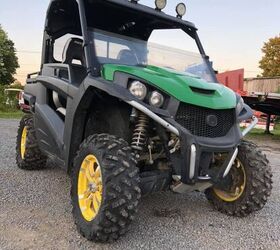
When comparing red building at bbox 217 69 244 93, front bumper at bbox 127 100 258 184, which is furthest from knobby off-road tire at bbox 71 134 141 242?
red building at bbox 217 69 244 93

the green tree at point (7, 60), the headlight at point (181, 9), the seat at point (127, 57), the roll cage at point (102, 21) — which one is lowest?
the green tree at point (7, 60)

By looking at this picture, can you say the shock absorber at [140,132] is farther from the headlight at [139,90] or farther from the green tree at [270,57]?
the green tree at [270,57]

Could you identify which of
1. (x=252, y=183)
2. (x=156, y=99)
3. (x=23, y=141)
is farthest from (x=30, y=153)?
(x=252, y=183)

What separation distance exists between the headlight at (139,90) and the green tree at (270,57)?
38786 mm

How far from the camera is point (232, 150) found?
3.75 meters

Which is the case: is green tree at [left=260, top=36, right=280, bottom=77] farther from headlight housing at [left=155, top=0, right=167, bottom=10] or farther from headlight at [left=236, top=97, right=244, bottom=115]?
headlight at [left=236, top=97, right=244, bottom=115]

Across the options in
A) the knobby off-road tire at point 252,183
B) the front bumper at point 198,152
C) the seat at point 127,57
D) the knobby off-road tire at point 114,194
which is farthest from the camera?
the seat at point 127,57

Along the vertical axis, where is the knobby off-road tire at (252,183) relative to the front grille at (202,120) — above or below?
below

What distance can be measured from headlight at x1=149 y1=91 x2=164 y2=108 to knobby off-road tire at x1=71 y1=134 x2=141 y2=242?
432mm

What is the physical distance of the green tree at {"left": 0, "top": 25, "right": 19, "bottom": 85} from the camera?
49287 mm

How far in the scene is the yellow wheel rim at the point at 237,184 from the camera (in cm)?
423

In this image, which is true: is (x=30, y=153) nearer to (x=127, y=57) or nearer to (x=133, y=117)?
(x=127, y=57)

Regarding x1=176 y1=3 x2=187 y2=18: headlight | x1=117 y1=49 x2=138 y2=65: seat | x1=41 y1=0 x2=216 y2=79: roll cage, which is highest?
x1=176 y1=3 x2=187 y2=18: headlight

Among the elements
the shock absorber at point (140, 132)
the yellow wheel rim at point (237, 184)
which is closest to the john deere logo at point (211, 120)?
the shock absorber at point (140, 132)
